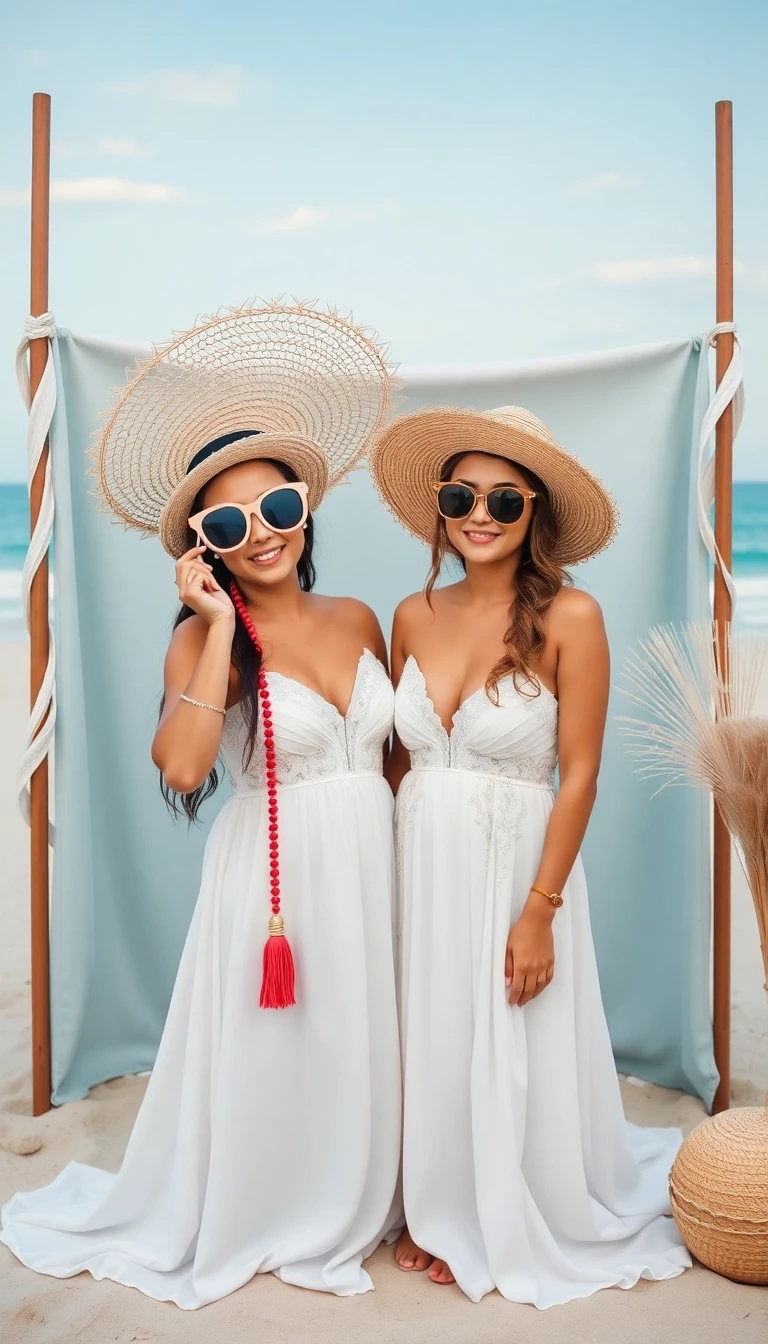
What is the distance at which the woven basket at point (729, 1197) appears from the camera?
2.64 meters

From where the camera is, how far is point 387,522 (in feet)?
13.0

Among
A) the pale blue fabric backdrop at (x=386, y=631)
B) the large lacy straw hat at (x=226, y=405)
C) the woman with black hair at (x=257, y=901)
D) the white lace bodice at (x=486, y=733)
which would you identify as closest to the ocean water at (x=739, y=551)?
the pale blue fabric backdrop at (x=386, y=631)

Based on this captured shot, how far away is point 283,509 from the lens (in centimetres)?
270

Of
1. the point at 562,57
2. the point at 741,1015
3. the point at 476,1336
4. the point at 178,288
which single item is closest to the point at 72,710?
the point at 476,1336

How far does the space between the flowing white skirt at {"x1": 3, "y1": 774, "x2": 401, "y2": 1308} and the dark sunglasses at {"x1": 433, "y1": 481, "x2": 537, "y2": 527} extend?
0.67 metres

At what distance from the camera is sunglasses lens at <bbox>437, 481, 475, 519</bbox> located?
8.98 ft

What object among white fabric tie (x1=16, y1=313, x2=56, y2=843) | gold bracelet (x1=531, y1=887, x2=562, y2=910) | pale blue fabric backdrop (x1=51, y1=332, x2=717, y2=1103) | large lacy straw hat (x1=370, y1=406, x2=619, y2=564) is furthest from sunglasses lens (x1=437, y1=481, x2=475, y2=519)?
white fabric tie (x1=16, y1=313, x2=56, y2=843)

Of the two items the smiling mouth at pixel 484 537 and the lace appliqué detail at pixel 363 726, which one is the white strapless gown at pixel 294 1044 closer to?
the lace appliqué detail at pixel 363 726

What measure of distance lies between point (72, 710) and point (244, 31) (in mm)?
11250

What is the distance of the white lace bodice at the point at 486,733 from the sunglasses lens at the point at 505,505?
1.21ft

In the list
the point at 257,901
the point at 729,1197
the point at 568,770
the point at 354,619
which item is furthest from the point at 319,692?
the point at 729,1197

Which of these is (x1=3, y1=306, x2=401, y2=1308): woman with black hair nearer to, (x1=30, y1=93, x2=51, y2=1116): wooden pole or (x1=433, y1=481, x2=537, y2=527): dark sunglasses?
(x1=433, y1=481, x2=537, y2=527): dark sunglasses

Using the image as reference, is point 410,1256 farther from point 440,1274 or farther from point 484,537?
point 484,537

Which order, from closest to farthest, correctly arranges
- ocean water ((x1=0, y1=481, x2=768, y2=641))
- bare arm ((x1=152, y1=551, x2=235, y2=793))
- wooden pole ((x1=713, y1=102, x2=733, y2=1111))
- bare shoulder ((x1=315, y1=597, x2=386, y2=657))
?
bare arm ((x1=152, y1=551, x2=235, y2=793)), bare shoulder ((x1=315, y1=597, x2=386, y2=657)), wooden pole ((x1=713, y1=102, x2=733, y2=1111)), ocean water ((x1=0, y1=481, x2=768, y2=641))
